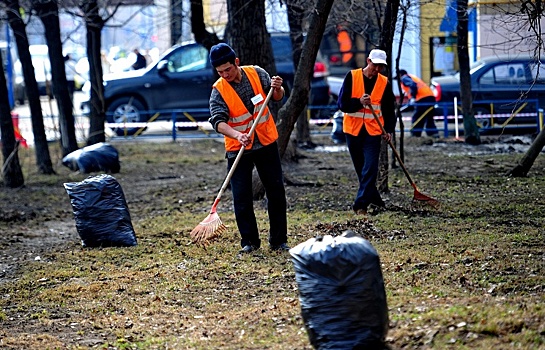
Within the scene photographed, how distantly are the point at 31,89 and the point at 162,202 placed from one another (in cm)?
439

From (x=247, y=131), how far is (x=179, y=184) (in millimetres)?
6680

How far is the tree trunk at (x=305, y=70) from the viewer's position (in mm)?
10406

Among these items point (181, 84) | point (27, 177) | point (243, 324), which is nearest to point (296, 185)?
point (27, 177)

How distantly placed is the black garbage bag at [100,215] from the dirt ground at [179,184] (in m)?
0.59

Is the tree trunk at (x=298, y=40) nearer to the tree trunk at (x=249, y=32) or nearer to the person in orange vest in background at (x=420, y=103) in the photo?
the tree trunk at (x=249, y=32)

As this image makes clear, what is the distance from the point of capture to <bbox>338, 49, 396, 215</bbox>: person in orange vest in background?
9914 millimetres

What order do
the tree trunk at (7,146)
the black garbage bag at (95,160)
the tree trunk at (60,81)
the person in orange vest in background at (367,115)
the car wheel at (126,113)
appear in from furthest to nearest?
the car wheel at (126,113) < the tree trunk at (60,81) < the black garbage bag at (95,160) < the tree trunk at (7,146) < the person in orange vest in background at (367,115)

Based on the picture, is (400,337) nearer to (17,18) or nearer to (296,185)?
(296,185)

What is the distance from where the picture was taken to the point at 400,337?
17.3ft

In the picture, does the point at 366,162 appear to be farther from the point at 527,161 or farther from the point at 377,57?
the point at 527,161

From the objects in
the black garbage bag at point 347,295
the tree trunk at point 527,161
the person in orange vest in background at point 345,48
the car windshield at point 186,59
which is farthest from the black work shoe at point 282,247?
the person in orange vest in background at point 345,48

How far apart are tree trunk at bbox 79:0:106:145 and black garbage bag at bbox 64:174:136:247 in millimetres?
8266

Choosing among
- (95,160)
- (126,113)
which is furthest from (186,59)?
(95,160)

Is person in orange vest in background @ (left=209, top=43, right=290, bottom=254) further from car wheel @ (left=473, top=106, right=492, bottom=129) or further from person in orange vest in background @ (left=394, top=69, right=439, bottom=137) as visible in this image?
car wheel @ (left=473, top=106, right=492, bottom=129)
